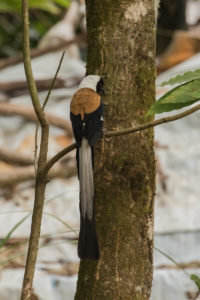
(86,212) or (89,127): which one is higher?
(89,127)

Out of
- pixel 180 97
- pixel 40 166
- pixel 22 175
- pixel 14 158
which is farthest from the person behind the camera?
pixel 14 158

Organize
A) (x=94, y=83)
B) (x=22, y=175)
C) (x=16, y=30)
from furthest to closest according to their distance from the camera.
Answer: (x=16, y=30) → (x=22, y=175) → (x=94, y=83)

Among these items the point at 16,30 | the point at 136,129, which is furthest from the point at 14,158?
the point at 16,30

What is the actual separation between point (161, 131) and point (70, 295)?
111 cm

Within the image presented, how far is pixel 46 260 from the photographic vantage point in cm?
201

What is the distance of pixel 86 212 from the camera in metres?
1.00

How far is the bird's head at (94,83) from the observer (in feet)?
3.42

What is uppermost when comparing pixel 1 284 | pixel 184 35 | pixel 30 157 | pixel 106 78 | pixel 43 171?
pixel 184 35

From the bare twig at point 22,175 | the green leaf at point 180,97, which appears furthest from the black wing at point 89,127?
the bare twig at point 22,175

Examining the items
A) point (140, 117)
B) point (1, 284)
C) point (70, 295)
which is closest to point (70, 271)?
point (70, 295)

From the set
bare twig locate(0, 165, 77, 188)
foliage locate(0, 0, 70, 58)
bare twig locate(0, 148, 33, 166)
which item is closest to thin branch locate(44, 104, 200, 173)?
bare twig locate(0, 165, 77, 188)

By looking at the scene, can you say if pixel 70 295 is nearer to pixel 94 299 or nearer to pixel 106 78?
pixel 94 299

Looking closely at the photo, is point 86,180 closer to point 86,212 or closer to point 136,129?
point 86,212

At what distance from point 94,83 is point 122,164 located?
0.17 meters
